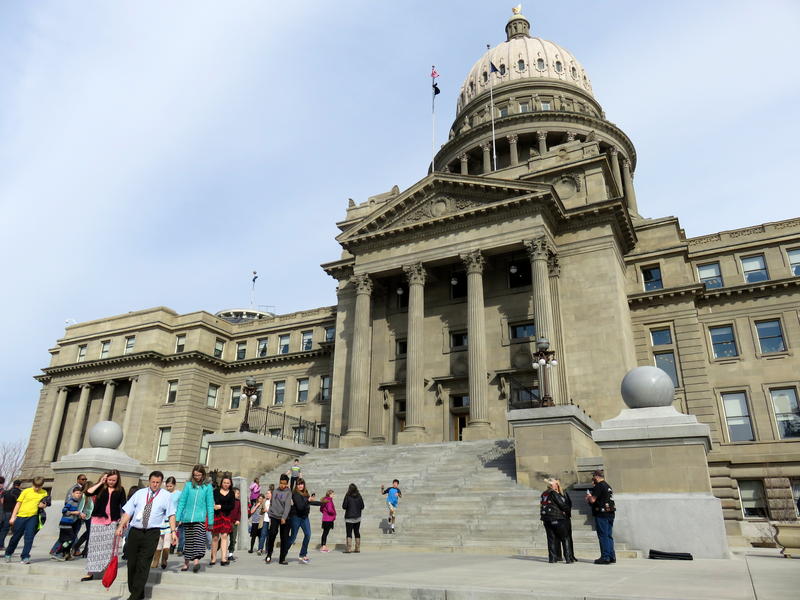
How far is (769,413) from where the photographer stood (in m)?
33.4

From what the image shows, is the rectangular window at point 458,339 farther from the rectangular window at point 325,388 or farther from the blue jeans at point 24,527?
the blue jeans at point 24,527

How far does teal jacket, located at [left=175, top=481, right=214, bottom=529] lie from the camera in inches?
437

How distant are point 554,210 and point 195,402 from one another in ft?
108

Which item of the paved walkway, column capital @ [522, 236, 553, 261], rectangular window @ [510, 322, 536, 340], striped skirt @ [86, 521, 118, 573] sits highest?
column capital @ [522, 236, 553, 261]

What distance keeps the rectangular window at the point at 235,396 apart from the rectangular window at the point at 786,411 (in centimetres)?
4011

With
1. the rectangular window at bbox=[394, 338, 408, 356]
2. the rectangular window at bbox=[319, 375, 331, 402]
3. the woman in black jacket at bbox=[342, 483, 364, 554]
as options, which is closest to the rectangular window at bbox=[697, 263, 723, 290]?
the rectangular window at bbox=[394, 338, 408, 356]

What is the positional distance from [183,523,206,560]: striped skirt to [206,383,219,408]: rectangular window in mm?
42405

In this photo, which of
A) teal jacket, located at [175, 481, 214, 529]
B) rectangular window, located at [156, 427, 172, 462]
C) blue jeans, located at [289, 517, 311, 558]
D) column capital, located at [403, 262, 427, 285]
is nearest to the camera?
teal jacket, located at [175, 481, 214, 529]

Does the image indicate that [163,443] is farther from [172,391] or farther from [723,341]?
[723,341]

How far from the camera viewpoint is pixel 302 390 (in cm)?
4941

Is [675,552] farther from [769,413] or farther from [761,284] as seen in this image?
[761,284]

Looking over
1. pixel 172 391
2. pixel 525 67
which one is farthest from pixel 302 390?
pixel 525 67

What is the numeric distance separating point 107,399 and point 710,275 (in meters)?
48.2

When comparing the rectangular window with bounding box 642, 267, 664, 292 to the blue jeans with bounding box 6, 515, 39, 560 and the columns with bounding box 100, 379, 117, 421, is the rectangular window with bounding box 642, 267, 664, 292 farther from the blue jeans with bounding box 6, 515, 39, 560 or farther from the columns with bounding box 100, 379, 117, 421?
the columns with bounding box 100, 379, 117, 421
